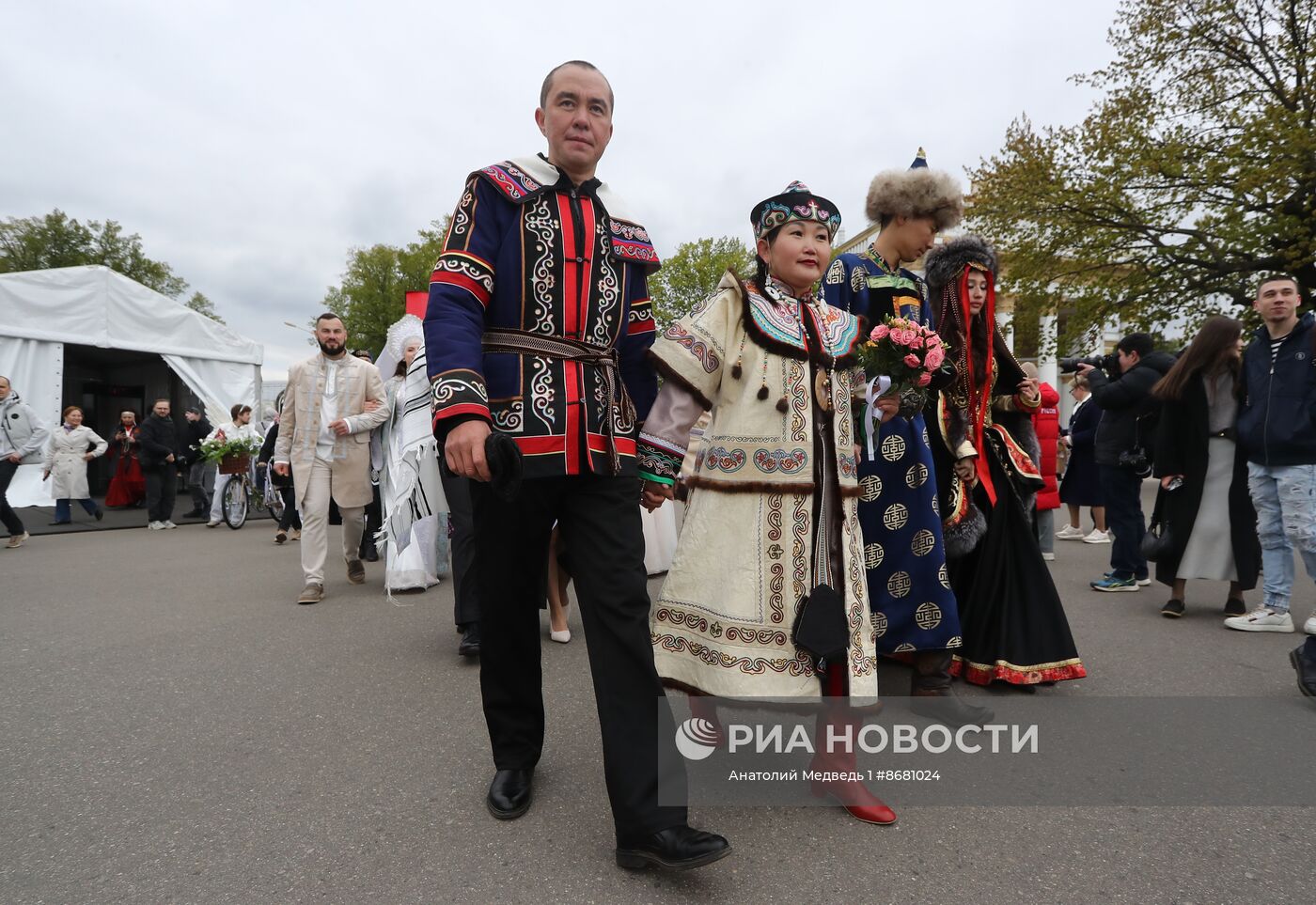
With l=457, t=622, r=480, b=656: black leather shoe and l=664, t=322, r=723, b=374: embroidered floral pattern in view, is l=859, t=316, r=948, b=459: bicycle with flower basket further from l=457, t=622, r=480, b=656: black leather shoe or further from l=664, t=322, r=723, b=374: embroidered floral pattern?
l=457, t=622, r=480, b=656: black leather shoe

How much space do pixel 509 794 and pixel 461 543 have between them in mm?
2130

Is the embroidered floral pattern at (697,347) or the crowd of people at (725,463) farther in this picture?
the embroidered floral pattern at (697,347)

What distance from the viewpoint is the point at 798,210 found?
2404 mm

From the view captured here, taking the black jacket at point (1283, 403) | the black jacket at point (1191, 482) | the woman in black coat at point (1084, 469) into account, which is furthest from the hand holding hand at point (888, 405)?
the woman in black coat at point (1084, 469)

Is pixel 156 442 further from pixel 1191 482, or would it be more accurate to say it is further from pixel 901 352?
pixel 1191 482

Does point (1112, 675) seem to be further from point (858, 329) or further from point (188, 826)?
point (188, 826)

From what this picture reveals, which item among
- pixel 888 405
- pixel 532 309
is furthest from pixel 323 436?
pixel 888 405

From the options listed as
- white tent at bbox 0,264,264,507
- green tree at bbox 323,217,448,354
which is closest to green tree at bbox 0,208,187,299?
green tree at bbox 323,217,448,354

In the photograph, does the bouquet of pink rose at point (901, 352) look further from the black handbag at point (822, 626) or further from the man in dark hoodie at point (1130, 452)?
the man in dark hoodie at point (1130, 452)

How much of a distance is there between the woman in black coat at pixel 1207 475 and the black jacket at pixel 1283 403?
29cm

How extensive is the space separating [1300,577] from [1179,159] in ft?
44.5

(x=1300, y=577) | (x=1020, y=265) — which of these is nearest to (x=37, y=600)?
(x=1300, y=577)

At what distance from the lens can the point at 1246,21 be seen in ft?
52.9

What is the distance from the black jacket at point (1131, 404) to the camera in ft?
19.2
